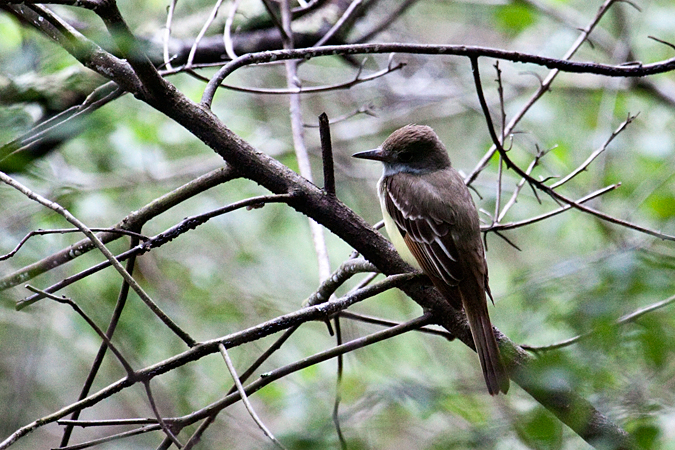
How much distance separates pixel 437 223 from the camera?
3.94 meters

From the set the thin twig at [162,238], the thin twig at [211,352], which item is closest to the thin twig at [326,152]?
the thin twig at [162,238]

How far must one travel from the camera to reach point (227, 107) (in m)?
7.09

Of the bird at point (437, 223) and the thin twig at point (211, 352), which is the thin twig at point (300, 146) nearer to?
the bird at point (437, 223)

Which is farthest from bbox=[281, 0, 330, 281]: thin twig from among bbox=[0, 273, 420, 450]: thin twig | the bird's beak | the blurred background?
bbox=[0, 273, 420, 450]: thin twig

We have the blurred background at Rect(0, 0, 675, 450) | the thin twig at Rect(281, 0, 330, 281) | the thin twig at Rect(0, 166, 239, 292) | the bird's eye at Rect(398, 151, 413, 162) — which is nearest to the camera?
the thin twig at Rect(0, 166, 239, 292)

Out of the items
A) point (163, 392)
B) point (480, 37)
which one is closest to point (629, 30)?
point (480, 37)

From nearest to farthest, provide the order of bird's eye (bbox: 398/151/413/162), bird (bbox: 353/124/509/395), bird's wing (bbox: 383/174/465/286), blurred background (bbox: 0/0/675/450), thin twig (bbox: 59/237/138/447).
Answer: thin twig (bbox: 59/237/138/447), bird (bbox: 353/124/509/395), bird's wing (bbox: 383/174/465/286), blurred background (bbox: 0/0/675/450), bird's eye (bbox: 398/151/413/162)

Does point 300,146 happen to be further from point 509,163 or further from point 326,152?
point 509,163

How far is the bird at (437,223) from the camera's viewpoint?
3.05 metres

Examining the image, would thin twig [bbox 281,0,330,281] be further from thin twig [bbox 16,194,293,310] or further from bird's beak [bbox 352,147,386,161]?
thin twig [bbox 16,194,293,310]

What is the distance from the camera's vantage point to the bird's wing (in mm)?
3541

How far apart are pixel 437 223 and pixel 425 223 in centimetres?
7

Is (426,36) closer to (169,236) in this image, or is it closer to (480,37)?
(480,37)

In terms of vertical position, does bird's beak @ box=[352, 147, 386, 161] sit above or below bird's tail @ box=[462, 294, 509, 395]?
above
